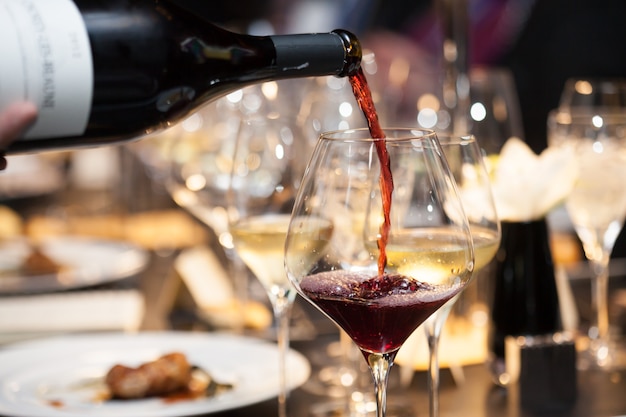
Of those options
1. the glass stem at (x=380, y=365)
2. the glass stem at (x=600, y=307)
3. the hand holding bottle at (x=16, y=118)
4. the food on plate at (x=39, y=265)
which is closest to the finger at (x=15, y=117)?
the hand holding bottle at (x=16, y=118)

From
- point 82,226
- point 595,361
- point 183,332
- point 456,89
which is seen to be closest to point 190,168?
point 183,332

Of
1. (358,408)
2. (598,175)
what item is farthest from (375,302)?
(598,175)

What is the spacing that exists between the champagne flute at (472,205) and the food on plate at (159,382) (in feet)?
0.94

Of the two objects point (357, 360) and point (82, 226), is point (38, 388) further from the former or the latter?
point (82, 226)

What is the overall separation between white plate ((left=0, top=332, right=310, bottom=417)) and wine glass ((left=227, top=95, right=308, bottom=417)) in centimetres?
10

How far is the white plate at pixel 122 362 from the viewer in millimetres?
1125

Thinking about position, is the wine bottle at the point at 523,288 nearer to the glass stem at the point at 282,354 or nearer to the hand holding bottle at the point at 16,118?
the glass stem at the point at 282,354

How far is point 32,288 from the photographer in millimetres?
1846

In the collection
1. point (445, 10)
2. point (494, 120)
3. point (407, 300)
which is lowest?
point (407, 300)

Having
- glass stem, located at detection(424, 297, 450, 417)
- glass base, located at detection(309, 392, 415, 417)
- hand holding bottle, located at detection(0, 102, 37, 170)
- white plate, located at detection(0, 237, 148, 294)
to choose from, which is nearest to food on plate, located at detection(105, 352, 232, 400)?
glass base, located at detection(309, 392, 415, 417)

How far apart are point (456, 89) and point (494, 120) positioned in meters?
0.12

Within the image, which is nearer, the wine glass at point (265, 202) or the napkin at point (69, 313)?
the wine glass at point (265, 202)

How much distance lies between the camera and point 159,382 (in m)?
1.18

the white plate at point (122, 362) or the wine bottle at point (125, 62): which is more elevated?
the wine bottle at point (125, 62)
